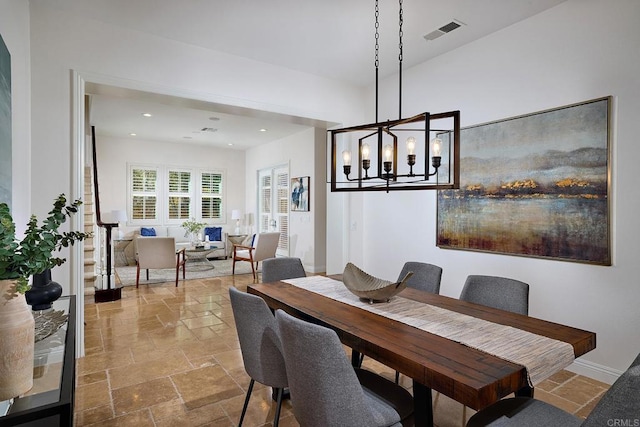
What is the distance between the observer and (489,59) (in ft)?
11.3

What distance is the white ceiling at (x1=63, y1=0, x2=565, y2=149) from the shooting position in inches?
116

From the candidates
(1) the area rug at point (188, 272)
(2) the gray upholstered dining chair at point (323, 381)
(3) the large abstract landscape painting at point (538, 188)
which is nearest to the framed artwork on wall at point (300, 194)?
(1) the area rug at point (188, 272)

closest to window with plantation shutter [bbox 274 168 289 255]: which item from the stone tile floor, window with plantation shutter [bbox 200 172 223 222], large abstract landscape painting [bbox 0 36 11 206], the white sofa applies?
the white sofa

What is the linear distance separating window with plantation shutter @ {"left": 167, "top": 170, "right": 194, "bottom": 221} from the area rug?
63.4 inches

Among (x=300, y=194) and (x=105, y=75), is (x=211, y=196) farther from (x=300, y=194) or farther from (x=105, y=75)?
(x=105, y=75)

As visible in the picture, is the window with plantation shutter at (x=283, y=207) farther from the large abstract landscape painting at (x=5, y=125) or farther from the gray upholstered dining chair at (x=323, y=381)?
the gray upholstered dining chair at (x=323, y=381)

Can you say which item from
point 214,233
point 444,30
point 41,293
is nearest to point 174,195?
point 214,233

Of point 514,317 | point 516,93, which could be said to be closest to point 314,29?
point 516,93

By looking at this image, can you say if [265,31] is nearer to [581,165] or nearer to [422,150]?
[422,150]

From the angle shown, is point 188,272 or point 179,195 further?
point 179,195

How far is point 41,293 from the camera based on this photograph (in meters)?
1.79

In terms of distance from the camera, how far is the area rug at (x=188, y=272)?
6379 millimetres

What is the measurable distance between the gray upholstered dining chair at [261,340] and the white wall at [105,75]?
2153 millimetres

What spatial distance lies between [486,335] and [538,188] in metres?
1.95
